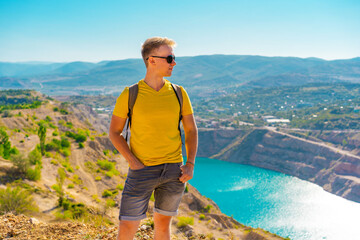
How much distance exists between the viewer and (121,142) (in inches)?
105

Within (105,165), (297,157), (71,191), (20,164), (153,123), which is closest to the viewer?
(153,123)

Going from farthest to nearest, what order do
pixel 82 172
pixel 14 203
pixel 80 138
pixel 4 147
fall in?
1. pixel 80 138
2. pixel 82 172
3. pixel 4 147
4. pixel 14 203

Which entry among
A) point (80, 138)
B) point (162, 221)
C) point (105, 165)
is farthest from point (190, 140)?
point (80, 138)

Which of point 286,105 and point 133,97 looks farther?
point 286,105

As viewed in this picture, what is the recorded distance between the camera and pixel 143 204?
8.88 feet

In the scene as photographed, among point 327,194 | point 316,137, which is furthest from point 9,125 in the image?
point 316,137

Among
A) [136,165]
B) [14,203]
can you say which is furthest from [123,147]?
[14,203]

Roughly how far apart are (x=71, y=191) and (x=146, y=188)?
16993 mm

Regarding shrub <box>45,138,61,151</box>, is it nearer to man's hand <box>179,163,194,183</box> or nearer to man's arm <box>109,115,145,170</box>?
man's arm <box>109,115,145,170</box>

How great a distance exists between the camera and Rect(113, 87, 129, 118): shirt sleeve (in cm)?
260

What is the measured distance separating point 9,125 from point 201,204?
23566 millimetres

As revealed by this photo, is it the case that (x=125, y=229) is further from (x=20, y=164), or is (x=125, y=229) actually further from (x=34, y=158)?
(x=34, y=158)

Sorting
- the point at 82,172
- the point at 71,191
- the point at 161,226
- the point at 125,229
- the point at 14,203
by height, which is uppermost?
the point at 125,229

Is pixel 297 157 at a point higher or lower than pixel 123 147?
lower
